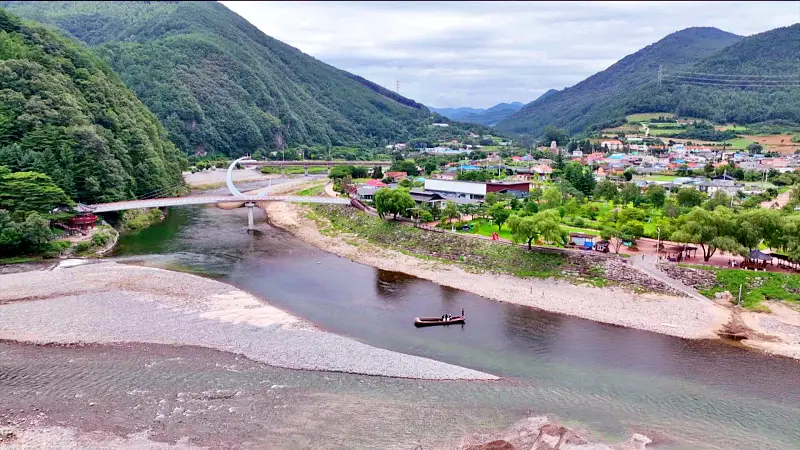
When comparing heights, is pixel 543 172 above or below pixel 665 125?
below

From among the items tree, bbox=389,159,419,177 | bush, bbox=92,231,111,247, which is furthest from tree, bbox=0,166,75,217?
tree, bbox=389,159,419,177

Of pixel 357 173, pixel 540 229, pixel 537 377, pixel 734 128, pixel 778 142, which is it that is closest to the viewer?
pixel 537 377

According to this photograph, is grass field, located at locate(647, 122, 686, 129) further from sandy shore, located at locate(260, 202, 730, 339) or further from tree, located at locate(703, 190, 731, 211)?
sandy shore, located at locate(260, 202, 730, 339)

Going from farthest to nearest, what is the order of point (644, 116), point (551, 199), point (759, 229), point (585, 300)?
point (644, 116) < point (551, 199) < point (759, 229) < point (585, 300)

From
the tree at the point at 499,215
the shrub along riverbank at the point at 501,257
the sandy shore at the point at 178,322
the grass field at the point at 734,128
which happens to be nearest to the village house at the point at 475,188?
the tree at the point at 499,215

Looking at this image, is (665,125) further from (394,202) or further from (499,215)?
(394,202)

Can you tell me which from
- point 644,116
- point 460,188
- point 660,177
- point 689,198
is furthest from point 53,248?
point 644,116

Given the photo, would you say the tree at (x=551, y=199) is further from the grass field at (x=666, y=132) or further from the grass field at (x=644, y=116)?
the grass field at (x=644, y=116)
